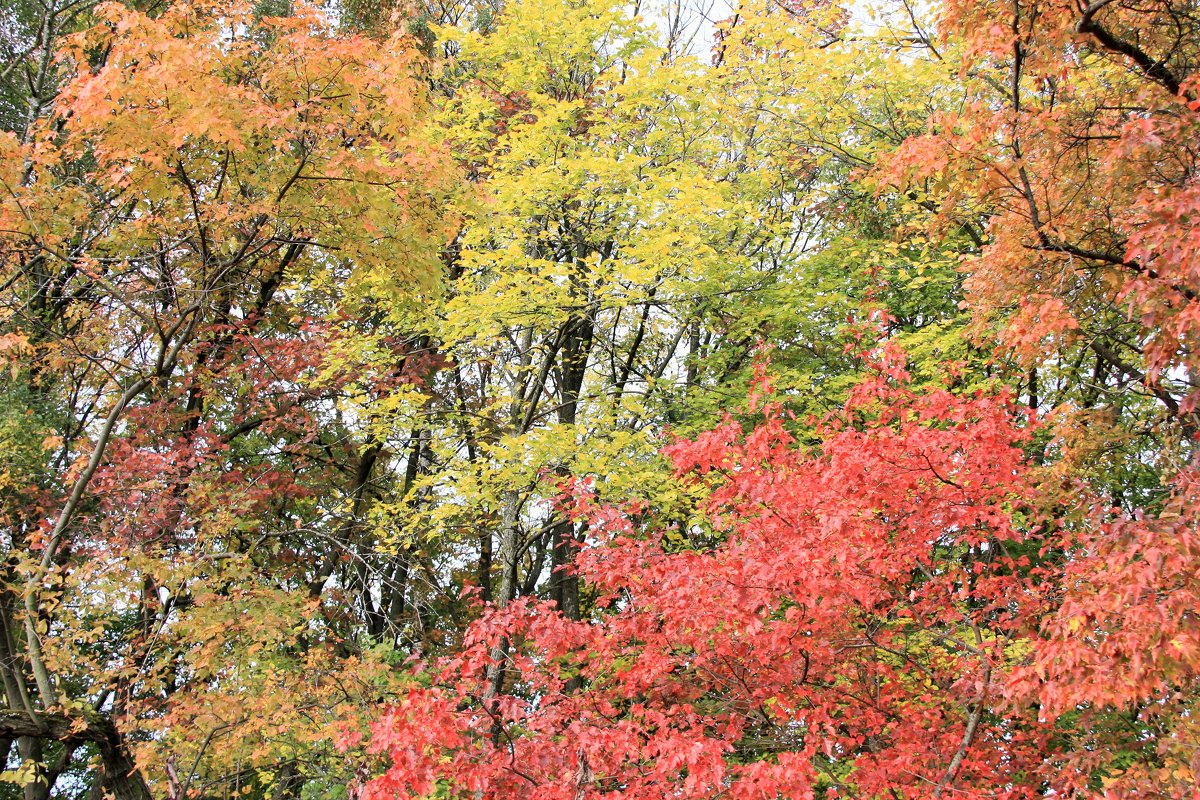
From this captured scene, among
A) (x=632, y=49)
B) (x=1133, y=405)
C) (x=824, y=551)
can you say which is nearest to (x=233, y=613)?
(x=824, y=551)

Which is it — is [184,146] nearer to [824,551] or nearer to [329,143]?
[329,143]

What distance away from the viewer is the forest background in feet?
16.1

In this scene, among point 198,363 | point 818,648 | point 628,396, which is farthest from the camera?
point 628,396

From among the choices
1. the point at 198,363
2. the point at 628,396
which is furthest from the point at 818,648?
the point at 198,363

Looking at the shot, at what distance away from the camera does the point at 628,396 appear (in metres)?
10.1

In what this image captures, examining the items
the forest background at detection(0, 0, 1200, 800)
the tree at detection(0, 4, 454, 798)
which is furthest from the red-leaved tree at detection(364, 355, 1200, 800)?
the tree at detection(0, 4, 454, 798)

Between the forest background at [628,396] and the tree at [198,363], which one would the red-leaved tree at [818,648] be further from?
the tree at [198,363]

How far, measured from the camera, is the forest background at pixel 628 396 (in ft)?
16.1

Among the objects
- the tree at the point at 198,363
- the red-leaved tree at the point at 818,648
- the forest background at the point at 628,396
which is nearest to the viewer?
the red-leaved tree at the point at 818,648

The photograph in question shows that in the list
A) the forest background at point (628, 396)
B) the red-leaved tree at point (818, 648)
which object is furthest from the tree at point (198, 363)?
the red-leaved tree at point (818, 648)

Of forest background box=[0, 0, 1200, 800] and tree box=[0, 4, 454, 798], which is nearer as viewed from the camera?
forest background box=[0, 0, 1200, 800]

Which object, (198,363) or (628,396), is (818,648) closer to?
(628,396)

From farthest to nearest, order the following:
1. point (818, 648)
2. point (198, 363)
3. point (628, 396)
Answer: point (628, 396) → point (198, 363) → point (818, 648)

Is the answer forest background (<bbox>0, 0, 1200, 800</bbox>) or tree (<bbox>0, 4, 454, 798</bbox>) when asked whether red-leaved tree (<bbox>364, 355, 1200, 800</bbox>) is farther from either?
tree (<bbox>0, 4, 454, 798</bbox>)
